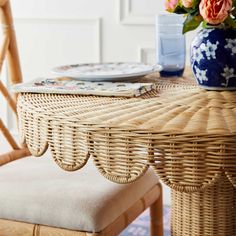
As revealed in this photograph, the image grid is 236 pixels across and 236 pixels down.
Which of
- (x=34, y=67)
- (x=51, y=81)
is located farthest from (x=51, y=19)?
(x=51, y=81)

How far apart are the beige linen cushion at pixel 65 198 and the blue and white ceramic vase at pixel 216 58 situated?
0.36 m

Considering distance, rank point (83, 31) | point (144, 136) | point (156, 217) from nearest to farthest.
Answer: point (144, 136), point (156, 217), point (83, 31)

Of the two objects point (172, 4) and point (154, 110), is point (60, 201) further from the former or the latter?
point (172, 4)

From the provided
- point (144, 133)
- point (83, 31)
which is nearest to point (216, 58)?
point (144, 133)

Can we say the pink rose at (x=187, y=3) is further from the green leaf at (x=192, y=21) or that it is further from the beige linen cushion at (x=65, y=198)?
the beige linen cushion at (x=65, y=198)

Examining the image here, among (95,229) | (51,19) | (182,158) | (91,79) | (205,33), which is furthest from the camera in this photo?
(51,19)

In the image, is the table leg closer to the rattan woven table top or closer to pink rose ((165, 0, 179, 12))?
the rattan woven table top

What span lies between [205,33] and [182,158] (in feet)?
1.18

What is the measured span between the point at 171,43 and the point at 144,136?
0.66m

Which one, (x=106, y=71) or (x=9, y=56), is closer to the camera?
(x=106, y=71)

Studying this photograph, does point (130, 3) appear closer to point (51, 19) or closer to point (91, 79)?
point (51, 19)

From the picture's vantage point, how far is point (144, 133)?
0.91m

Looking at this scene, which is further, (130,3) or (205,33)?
(130,3)

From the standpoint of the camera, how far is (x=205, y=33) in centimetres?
115
